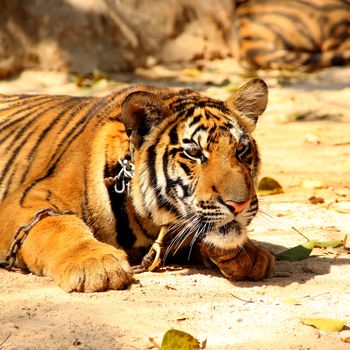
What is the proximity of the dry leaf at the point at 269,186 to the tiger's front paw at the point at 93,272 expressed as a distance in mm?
1719

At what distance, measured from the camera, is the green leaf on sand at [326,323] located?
2.45 metres

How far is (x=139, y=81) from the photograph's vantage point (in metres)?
7.97

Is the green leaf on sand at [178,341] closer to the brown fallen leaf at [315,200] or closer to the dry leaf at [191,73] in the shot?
the brown fallen leaf at [315,200]

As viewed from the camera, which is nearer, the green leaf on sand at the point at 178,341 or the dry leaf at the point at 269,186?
the green leaf on sand at the point at 178,341

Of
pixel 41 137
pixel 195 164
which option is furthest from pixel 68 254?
pixel 41 137

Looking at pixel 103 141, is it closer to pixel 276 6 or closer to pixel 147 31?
pixel 147 31

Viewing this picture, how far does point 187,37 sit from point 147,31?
48cm

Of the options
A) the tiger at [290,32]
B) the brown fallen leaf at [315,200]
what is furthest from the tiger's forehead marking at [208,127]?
the tiger at [290,32]

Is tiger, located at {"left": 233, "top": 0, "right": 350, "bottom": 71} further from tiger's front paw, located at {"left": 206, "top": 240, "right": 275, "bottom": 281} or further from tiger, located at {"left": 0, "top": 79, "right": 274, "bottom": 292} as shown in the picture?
tiger's front paw, located at {"left": 206, "top": 240, "right": 275, "bottom": 281}

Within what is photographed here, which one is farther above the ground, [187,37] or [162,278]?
[187,37]

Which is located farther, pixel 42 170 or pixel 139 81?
pixel 139 81

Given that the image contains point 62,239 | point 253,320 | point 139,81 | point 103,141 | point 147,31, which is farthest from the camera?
point 147,31

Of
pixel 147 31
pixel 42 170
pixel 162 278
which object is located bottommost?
pixel 162 278

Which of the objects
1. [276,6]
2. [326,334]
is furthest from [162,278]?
[276,6]
